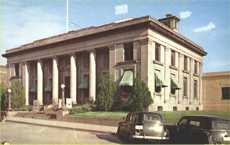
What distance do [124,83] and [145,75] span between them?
11.3ft

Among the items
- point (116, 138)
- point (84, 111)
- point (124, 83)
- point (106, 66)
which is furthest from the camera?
point (106, 66)

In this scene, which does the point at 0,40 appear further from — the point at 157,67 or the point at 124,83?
the point at 157,67

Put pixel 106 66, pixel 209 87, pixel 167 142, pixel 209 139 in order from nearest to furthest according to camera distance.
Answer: pixel 209 139 < pixel 167 142 < pixel 106 66 < pixel 209 87

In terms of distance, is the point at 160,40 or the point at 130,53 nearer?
the point at 160,40

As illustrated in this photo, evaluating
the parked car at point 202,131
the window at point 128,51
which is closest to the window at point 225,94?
the window at point 128,51

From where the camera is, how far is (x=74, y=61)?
38.1m

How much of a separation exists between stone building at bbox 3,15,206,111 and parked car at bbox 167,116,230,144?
547 cm

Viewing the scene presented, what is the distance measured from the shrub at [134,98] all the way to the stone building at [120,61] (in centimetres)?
74

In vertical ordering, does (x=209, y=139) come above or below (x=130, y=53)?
below

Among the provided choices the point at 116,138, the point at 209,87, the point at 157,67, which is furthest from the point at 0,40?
the point at 209,87

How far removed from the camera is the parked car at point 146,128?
1634 cm

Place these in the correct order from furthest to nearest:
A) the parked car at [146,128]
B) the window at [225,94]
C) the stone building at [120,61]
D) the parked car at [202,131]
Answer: the window at [225,94] < the stone building at [120,61] < the parked car at [146,128] < the parked car at [202,131]

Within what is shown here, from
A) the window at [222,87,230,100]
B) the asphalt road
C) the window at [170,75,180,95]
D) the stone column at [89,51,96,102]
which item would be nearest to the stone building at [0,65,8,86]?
the asphalt road

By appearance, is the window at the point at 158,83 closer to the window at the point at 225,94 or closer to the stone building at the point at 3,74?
the stone building at the point at 3,74
